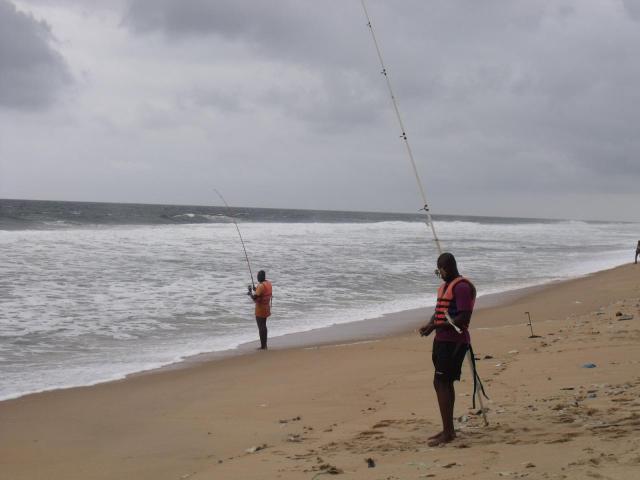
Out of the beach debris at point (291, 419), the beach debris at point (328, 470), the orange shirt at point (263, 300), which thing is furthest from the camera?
the orange shirt at point (263, 300)

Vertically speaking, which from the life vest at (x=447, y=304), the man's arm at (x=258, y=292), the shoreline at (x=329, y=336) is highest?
the life vest at (x=447, y=304)

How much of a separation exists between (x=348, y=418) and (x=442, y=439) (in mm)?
1471

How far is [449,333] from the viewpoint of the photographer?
4949mm

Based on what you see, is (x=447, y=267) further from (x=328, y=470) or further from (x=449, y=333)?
(x=328, y=470)

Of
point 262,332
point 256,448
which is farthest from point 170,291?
point 256,448

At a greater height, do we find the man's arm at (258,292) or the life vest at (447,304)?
the life vest at (447,304)

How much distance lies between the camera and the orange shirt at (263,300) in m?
11.0

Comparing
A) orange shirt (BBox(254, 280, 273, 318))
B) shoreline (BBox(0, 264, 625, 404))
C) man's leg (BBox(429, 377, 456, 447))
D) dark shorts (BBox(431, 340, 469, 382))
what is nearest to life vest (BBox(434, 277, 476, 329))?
dark shorts (BBox(431, 340, 469, 382))

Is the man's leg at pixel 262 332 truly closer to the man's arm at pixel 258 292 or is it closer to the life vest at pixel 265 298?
the life vest at pixel 265 298

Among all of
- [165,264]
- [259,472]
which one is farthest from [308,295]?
[259,472]

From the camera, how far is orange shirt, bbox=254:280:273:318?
Answer: 11.0 metres

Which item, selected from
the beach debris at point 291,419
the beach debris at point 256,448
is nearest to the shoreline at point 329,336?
the beach debris at point 291,419

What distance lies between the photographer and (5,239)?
80.2ft

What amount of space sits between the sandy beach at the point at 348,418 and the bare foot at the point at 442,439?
2.2 inches
